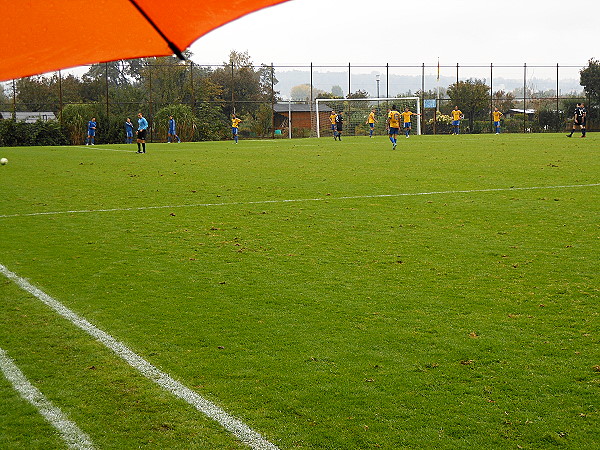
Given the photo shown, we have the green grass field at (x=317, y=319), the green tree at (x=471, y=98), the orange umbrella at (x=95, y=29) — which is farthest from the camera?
the green tree at (x=471, y=98)

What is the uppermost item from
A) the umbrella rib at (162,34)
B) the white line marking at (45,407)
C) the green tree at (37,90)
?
the green tree at (37,90)

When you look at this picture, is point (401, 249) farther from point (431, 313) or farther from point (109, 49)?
point (109, 49)

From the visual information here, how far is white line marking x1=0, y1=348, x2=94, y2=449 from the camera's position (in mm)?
4277

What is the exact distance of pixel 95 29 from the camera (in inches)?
105

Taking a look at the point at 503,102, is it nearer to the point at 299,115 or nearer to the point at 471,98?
the point at 471,98

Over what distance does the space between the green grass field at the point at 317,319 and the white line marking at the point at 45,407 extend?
0.20ft

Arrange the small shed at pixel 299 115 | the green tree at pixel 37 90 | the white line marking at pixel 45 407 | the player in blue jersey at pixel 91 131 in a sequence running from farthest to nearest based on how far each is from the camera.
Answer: the green tree at pixel 37 90 < the small shed at pixel 299 115 < the player in blue jersey at pixel 91 131 < the white line marking at pixel 45 407

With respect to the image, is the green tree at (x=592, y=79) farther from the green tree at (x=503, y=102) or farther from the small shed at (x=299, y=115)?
the small shed at (x=299, y=115)

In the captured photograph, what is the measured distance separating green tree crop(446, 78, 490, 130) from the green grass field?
1865 inches

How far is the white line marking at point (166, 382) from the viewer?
169 inches

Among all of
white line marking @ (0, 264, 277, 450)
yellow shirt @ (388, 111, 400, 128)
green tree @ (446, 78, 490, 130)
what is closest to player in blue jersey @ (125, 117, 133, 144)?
yellow shirt @ (388, 111, 400, 128)

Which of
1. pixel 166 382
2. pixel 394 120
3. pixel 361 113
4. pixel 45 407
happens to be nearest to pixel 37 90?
pixel 361 113

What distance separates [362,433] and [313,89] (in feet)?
190

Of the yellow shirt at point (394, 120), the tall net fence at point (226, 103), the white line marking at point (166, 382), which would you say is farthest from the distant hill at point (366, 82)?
the white line marking at point (166, 382)
